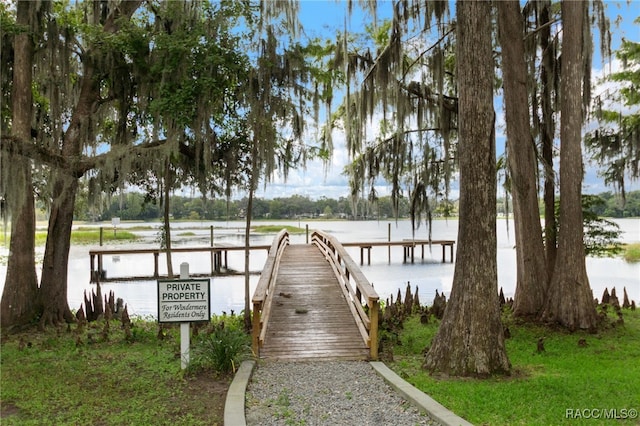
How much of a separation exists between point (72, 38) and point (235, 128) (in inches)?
130

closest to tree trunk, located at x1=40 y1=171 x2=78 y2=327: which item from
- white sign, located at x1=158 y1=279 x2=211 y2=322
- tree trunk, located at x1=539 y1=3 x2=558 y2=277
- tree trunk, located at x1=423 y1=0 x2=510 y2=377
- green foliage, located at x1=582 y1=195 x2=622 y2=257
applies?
white sign, located at x1=158 y1=279 x2=211 y2=322

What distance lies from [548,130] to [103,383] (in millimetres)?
9097

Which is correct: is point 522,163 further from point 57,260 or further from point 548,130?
point 57,260

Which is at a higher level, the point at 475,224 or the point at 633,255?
the point at 475,224

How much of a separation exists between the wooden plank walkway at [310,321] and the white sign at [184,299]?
1220mm

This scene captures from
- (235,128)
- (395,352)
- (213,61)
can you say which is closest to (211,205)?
(235,128)

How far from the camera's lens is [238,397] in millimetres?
4715

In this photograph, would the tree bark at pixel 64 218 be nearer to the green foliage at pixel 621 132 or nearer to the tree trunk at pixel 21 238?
the tree trunk at pixel 21 238

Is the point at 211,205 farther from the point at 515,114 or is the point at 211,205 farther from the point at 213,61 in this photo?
the point at 515,114

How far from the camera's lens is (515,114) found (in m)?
8.93

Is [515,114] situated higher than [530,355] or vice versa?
[515,114]

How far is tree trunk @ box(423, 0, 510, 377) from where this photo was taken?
593 cm

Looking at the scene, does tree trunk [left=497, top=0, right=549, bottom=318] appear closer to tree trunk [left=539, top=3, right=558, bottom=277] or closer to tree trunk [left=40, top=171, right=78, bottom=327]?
tree trunk [left=539, top=3, right=558, bottom=277]

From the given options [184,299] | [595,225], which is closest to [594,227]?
[595,225]
